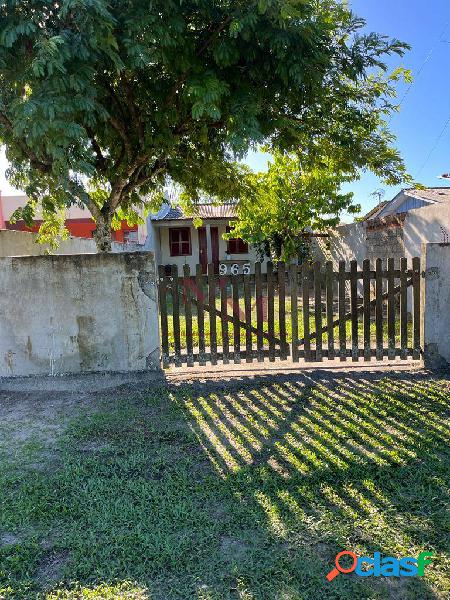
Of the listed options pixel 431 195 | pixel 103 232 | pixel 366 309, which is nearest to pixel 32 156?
pixel 103 232

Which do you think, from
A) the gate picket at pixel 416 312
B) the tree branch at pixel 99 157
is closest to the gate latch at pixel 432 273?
the gate picket at pixel 416 312

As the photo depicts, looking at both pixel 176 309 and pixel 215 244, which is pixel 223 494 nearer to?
pixel 176 309

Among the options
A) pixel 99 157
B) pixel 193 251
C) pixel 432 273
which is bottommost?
pixel 432 273

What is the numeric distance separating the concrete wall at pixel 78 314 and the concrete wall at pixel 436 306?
350 cm

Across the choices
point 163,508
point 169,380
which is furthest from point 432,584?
point 169,380

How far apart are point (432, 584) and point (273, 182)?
43.1 ft

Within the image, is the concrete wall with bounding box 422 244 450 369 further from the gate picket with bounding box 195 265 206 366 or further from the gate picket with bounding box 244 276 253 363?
the gate picket with bounding box 195 265 206 366

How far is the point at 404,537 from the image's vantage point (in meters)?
2.49

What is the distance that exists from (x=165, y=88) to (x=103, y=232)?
6.99ft

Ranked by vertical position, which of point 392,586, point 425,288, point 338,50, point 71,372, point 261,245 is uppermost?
point 338,50

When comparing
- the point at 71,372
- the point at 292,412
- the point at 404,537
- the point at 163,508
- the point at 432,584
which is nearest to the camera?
the point at 432,584

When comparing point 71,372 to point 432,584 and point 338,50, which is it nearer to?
point 432,584

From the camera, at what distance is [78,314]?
5.59 meters

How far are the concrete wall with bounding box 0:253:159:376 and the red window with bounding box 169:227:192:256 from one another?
15.5 m
